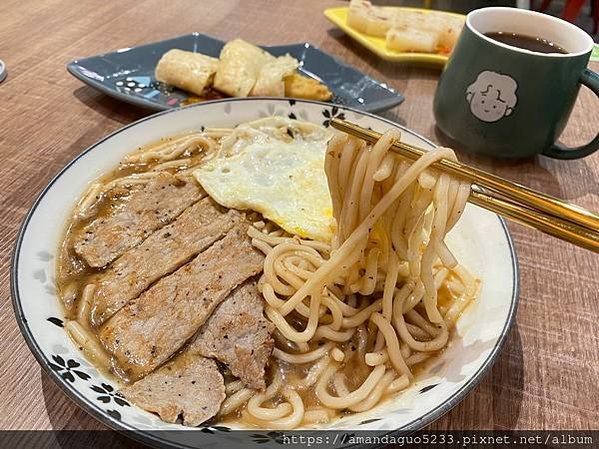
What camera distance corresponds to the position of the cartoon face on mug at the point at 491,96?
1.97m

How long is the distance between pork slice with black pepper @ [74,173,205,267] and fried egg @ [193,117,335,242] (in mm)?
84

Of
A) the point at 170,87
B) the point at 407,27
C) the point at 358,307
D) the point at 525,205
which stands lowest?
the point at 358,307

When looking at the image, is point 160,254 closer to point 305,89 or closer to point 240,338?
point 240,338

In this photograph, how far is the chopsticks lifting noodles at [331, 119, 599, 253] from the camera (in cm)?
109

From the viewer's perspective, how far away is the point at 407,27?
9.23 feet

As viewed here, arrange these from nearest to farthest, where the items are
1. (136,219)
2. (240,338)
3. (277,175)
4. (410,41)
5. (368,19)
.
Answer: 1. (240,338)
2. (136,219)
3. (277,175)
4. (410,41)
5. (368,19)

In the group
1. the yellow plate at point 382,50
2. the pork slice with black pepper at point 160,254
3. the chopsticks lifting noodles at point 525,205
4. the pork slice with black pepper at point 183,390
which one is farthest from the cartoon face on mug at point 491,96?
the pork slice with black pepper at point 183,390

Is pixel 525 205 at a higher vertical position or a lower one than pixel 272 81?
higher

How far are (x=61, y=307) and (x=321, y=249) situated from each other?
0.76 meters

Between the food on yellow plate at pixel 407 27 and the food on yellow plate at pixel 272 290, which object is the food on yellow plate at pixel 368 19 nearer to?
the food on yellow plate at pixel 407 27

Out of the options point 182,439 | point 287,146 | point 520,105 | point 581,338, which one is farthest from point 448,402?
point 520,105

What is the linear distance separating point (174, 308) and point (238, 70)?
1339mm

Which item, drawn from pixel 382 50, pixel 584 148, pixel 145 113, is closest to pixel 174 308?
pixel 145 113

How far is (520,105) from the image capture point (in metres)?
1.99
